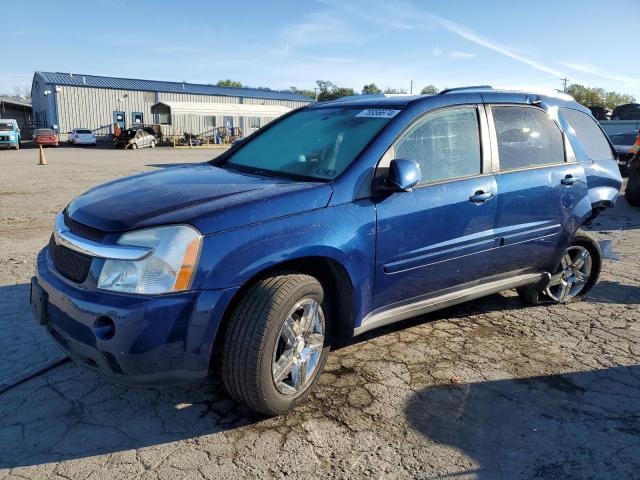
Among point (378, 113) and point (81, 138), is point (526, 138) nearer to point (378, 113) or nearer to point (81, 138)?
point (378, 113)

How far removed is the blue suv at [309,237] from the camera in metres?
2.47

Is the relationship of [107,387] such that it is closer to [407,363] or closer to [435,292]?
[407,363]

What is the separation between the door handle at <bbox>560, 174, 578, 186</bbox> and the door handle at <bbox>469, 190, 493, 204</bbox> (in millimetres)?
957

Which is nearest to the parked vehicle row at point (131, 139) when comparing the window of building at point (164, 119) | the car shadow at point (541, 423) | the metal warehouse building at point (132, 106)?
the metal warehouse building at point (132, 106)

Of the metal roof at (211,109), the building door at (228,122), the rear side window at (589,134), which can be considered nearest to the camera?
the rear side window at (589,134)

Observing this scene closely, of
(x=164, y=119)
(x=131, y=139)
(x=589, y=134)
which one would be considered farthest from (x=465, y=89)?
(x=164, y=119)

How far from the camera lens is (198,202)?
2.75 metres

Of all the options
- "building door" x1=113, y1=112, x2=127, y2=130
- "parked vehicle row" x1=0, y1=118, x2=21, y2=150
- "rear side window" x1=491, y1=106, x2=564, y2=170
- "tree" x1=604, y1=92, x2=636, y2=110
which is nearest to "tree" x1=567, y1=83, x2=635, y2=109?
"tree" x1=604, y1=92, x2=636, y2=110

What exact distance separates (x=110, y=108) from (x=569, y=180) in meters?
48.2

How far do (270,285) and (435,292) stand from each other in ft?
4.59

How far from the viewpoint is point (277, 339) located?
2.67 metres

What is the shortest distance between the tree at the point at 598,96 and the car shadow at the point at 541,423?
8050cm

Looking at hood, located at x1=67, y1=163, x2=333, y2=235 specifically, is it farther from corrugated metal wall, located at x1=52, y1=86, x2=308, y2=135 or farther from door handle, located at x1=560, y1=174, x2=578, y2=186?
corrugated metal wall, located at x1=52, y1=86, x2=308, y2=135

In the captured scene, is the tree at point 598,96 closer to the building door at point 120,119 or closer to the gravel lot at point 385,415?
the building door at point 120,119
